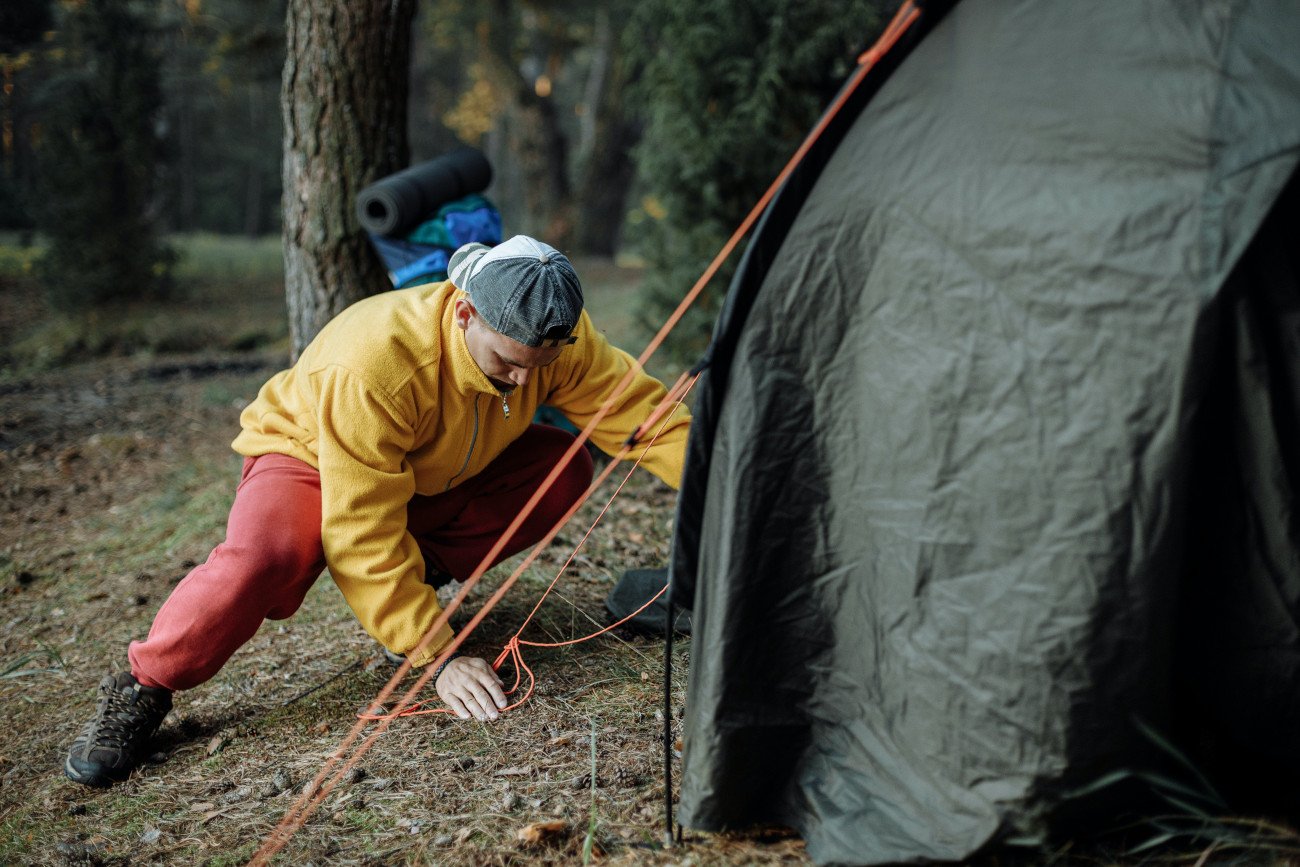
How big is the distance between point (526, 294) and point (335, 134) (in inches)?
81.7

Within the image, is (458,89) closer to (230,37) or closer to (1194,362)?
(230,37)

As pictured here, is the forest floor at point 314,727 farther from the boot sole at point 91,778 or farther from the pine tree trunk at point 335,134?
the pine tree trunk at point 335,134

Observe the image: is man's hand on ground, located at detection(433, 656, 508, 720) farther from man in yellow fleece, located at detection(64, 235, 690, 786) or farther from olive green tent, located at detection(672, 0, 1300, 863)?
olive green tent, located at detection(672, 0, 1300, 863)

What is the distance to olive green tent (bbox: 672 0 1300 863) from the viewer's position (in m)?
1.45

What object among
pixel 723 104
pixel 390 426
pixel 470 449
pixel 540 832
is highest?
pixel 723 104

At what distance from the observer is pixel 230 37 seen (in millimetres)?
→ 10391

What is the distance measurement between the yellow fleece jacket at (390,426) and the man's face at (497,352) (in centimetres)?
5

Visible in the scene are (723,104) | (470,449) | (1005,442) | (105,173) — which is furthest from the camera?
(105,173)

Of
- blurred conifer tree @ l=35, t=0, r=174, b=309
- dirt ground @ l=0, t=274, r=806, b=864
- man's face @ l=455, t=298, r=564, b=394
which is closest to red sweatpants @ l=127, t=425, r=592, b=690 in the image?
dirt ground @ l=0, t=274, r=806, b=864

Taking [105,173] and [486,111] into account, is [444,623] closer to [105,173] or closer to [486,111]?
[105,173]

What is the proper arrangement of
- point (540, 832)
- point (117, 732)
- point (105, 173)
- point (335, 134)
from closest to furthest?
point (540, 832), point (117, 732), point (335, 134), point (105, 173)

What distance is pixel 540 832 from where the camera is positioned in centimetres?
186

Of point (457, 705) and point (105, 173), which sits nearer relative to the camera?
point (457, 705)

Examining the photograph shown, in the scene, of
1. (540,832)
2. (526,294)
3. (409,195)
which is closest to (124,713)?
(540,832)
